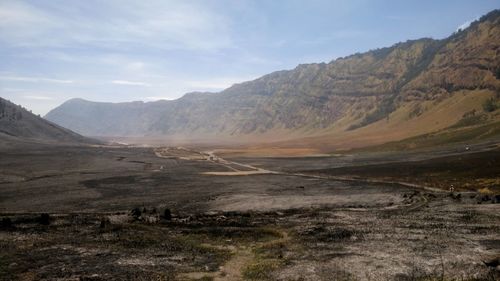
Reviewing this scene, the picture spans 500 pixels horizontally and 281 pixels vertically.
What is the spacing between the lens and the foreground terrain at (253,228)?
25.9 m

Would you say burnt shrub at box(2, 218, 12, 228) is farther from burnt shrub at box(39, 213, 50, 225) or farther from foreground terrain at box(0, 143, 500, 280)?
burnt shrub at box(39, 213, 50, 225)

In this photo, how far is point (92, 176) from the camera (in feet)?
266

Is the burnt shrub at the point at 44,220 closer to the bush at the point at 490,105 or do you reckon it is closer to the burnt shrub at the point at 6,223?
the burnt shrub at the point at 6,223

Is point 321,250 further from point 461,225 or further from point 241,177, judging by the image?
point 241,177

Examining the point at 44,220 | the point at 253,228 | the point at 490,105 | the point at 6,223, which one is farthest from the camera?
the point at 490,105

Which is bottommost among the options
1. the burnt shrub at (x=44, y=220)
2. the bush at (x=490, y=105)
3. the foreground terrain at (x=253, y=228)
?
the foreground terrain at (x=253, y=228)

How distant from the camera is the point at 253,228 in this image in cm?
3750

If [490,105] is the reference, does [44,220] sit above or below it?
below

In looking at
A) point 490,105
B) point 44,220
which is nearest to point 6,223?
point 44,220

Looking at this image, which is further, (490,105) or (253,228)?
(490,105)

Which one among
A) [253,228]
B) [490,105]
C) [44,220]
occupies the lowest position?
[253,228]

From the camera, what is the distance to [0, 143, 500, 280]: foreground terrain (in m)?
25.9

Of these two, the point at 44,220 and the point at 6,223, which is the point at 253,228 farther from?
the point at 6,223

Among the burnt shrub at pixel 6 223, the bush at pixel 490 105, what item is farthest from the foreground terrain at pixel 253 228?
the bush at pixel 490 105
